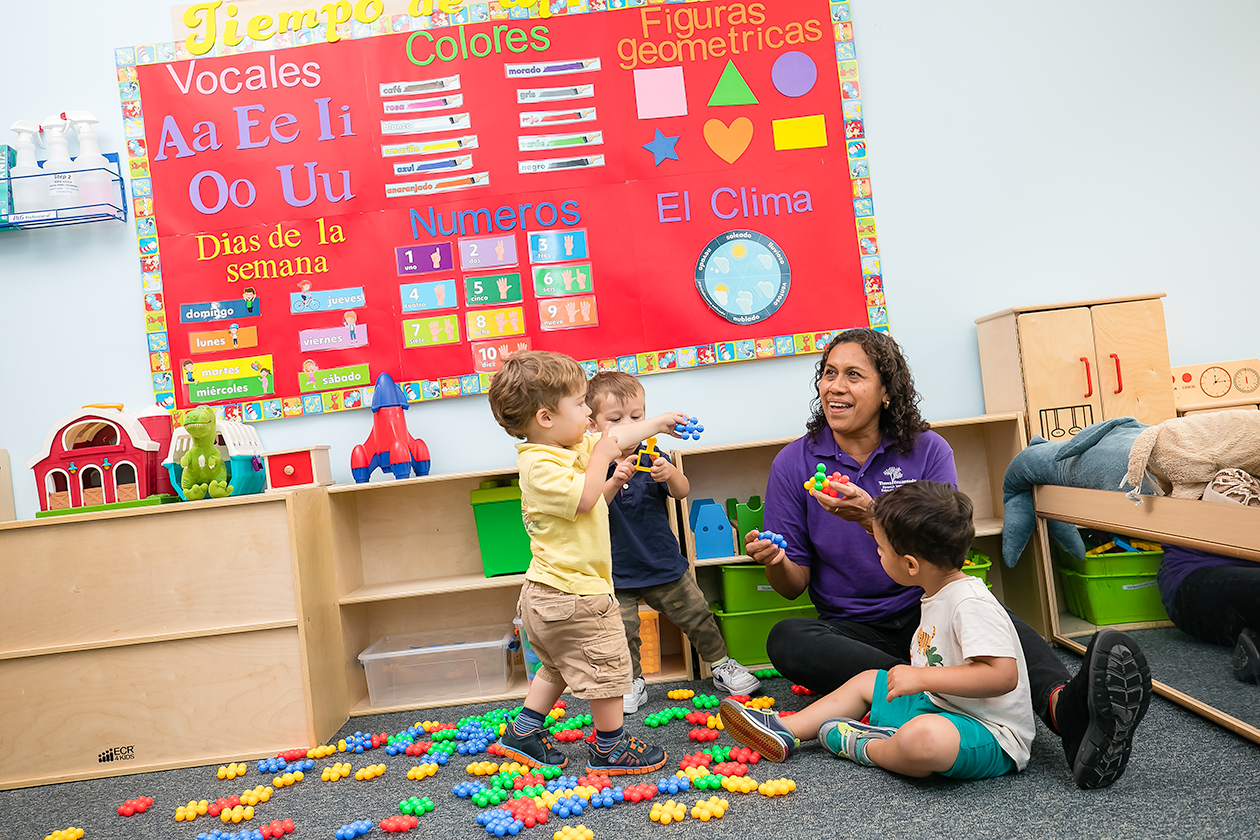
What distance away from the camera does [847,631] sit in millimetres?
2320

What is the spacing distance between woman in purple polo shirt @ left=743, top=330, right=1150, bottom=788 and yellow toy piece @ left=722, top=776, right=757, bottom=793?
1.39 feet

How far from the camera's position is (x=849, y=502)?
2201mm

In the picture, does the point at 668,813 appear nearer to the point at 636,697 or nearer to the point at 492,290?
the point at 636,697

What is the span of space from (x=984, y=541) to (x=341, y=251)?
8.73 feet

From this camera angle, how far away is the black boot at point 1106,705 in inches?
65.1

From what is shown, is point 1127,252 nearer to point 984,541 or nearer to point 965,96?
point 965,96

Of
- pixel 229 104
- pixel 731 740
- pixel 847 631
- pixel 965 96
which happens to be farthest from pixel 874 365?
pixel 229 104

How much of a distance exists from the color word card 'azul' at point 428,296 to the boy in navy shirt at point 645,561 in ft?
2.56

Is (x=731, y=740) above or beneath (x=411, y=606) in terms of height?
beneath

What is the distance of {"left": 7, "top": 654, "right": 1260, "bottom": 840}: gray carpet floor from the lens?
5.44 feet

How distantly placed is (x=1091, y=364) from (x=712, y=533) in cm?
144

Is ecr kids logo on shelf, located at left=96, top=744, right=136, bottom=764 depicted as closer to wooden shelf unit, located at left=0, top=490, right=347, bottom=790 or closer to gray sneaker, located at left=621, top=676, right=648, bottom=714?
wooden shelf unit, located at left=0, top=490, right=347, bottom=790

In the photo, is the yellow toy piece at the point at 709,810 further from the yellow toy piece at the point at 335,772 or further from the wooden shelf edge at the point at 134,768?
the wooden shelf edge at the point at 134,768

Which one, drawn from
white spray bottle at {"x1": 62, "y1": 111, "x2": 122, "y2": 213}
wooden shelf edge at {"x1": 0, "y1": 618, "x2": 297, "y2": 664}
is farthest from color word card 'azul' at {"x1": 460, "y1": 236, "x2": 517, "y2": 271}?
wooden shelf edge at {"x1": 0, "y1": 618, "x2": 297, "y2": 664}
